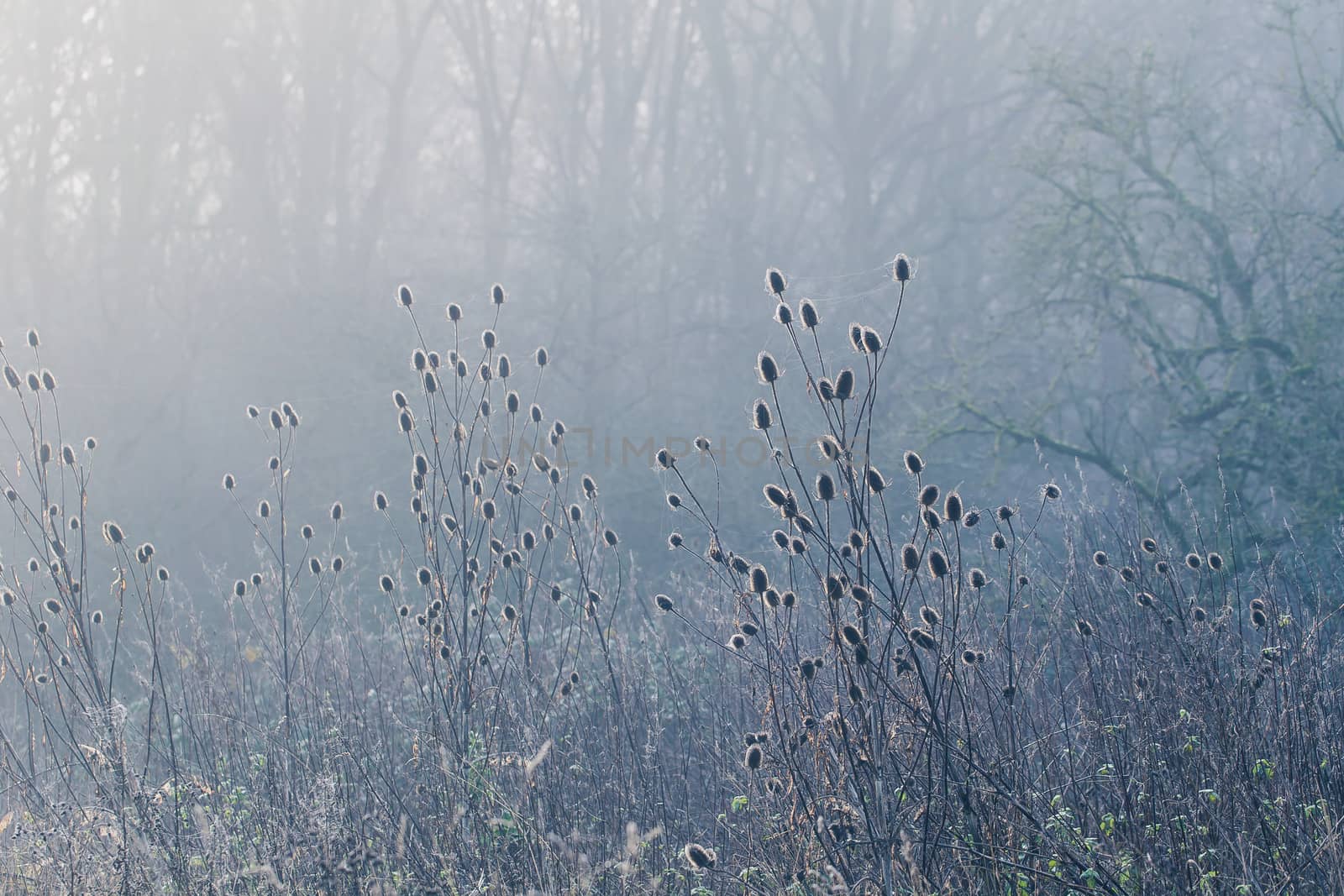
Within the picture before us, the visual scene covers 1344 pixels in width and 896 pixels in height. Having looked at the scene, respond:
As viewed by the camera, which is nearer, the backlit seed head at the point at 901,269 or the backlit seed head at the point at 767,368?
the backlit seed head at the point at 901,269

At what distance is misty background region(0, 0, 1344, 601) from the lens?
53.5 feet

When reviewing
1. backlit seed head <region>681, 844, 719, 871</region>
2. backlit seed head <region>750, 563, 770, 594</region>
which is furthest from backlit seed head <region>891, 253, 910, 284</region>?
backlit seed head <region>681, 844, 719, 871</region>

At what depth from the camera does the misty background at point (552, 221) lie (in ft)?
53.5

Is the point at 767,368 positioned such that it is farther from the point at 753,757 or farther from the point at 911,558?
the point at 753,757

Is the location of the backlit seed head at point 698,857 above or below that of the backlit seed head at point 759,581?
below

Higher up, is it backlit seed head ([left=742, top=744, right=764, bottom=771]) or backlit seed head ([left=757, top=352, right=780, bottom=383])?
backlit seed head ([left=757, top=352, right=780, bottom=383])

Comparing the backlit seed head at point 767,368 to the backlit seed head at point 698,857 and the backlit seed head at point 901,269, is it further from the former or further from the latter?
the backlit seed head at point 698,857

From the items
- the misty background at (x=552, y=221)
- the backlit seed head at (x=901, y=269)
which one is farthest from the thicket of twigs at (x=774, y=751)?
the misty background at (x=552, y=221)

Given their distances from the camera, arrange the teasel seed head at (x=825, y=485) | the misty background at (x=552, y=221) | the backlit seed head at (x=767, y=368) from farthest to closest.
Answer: the misty background at (x=552, y=221)
the backlit seed head at (x=767, y=368)
the teasel seed head at (x=825, y=485)

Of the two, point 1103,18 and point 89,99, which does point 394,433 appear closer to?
point 89,99

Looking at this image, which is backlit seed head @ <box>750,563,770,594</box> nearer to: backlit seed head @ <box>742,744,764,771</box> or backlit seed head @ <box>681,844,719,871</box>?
backlit seed head @ <box>742,744,764,771</box>

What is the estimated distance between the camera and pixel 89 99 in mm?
17625

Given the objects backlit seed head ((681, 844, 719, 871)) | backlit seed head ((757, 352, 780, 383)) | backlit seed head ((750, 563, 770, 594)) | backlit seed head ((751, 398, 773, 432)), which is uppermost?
backlit seed head ((757, 352, 780, 383))

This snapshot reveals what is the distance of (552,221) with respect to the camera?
55.0 feet
